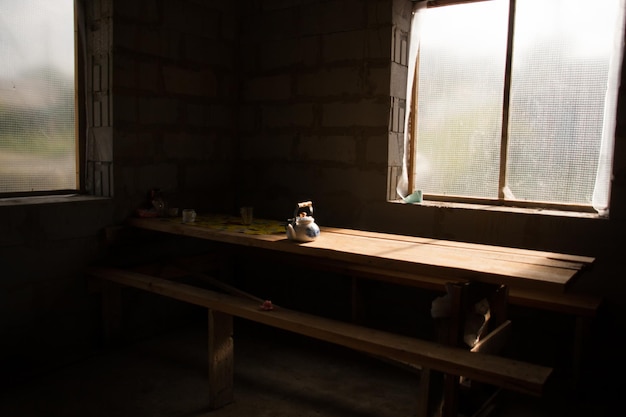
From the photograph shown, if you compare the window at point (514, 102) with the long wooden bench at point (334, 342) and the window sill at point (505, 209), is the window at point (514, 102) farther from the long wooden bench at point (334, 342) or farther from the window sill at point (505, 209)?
the long wooden bench at point (334, 342)

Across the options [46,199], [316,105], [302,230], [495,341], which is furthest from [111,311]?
[495,341]

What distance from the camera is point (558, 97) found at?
330 centimetres

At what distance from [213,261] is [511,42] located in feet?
8.43

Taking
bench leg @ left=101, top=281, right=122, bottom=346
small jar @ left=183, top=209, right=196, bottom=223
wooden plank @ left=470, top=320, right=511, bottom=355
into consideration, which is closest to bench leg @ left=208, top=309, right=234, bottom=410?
small jar @ left=183, top=209, right=196, bottom=223

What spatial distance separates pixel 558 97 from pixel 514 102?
268mm

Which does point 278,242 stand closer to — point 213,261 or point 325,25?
point 213,261

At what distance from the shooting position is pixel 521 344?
11.1ft

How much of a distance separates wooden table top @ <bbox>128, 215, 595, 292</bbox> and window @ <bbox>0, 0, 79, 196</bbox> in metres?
0.84

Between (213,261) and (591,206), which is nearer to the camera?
(591,206)

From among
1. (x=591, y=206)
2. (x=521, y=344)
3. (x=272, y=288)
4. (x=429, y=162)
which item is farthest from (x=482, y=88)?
(x=272, y=288)

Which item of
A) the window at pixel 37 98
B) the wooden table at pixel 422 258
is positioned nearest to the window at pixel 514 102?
the wooden table at pixel 422 258

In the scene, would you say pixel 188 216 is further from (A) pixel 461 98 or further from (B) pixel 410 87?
(A) pixel 461 98

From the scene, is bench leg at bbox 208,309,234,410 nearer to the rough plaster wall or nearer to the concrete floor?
the concrete floor

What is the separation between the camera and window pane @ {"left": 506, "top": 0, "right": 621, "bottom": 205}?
10.4 ft
